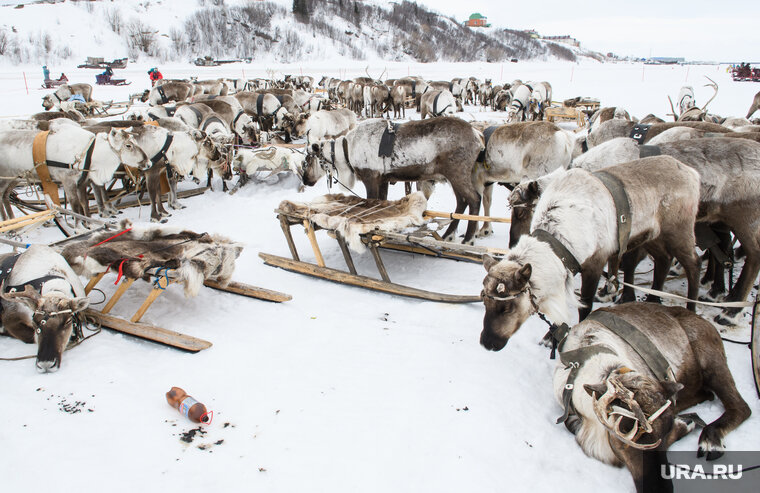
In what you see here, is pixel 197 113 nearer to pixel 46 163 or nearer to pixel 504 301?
pixel 46 163

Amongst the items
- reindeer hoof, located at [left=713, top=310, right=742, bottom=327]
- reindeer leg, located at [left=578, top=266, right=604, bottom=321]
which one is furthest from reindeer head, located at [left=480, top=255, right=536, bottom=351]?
reindeer hoof, located at [left=713, top=310, right=742, bottom=327]

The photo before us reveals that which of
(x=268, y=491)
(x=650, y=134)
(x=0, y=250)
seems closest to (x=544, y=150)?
(x=650, y=134)

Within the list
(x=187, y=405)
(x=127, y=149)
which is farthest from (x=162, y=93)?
(x=187, y=405)

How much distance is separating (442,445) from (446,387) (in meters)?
0.59

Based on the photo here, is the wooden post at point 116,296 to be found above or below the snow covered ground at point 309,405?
above

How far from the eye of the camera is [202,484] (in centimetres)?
255

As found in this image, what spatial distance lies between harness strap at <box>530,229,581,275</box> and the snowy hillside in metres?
49.8

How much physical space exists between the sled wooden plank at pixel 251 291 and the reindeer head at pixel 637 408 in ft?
11.1

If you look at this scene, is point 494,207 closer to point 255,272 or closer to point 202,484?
point 255,272

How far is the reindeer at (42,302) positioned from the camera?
359 centimetres

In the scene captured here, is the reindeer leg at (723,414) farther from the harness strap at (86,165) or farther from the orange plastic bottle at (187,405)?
the harness strap at (86,165)

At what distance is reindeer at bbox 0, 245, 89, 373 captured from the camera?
3.59 m

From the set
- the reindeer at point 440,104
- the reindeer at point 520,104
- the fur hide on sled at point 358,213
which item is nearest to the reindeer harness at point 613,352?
the fur hide on sled at point 358,213

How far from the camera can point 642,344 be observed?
9.24 ft
